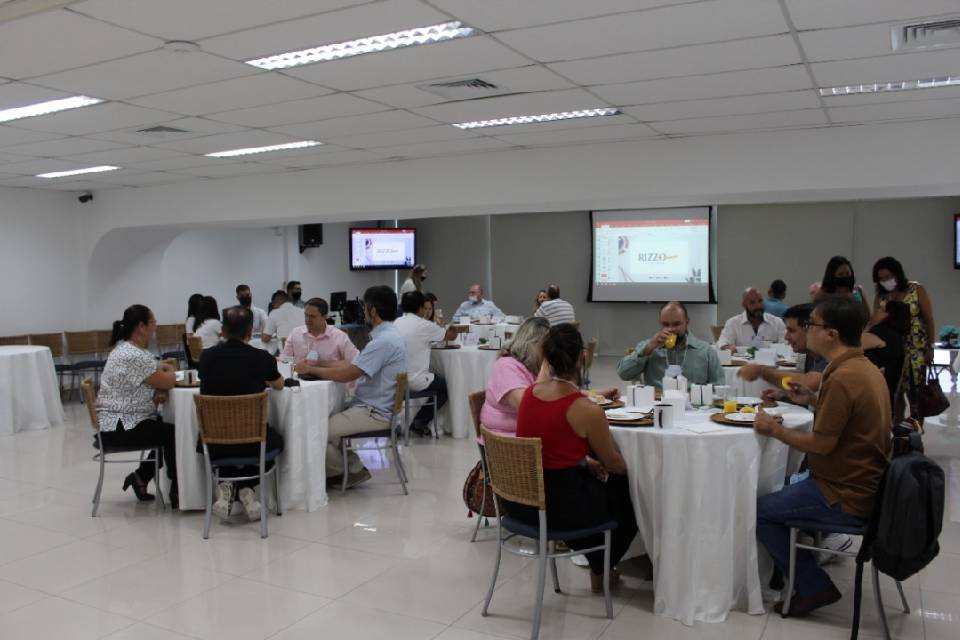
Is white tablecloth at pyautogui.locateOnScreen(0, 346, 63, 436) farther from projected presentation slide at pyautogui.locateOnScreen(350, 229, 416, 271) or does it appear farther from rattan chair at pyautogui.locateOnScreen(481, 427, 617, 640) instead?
projected presentation slide at pyautogui.locateOnScreen(350, 229, 416, 271)

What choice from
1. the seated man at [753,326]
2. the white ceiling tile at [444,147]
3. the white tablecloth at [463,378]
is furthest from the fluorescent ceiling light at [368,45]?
the seated man at [753,326]

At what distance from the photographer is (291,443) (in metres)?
5.00

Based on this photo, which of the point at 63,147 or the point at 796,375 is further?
the point at 63,147

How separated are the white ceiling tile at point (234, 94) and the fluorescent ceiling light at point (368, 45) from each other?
26 cm

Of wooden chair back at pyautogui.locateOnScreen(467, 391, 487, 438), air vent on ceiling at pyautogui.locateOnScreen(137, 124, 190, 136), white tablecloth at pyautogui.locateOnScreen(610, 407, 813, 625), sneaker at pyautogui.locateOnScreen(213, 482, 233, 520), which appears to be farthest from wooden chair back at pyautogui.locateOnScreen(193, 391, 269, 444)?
air vent on ceiling at pyautogui.locateOnScreen(137, 124, 190, 136)

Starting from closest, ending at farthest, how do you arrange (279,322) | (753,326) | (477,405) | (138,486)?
(477,405), (138,486), (753,326), (279,322)

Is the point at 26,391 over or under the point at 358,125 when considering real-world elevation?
under

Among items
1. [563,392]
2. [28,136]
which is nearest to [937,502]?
[563,392]

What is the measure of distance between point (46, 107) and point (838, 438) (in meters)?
5.28

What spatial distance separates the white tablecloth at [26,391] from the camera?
768 cm

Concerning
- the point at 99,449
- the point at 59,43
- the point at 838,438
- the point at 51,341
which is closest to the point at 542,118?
the point at 59,43

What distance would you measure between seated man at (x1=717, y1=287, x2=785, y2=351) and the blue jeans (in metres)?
3.83

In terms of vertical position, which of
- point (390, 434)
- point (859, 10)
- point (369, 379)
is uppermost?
point (859, 10)

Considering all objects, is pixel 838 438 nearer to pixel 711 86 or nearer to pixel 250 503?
pixel 711 86
